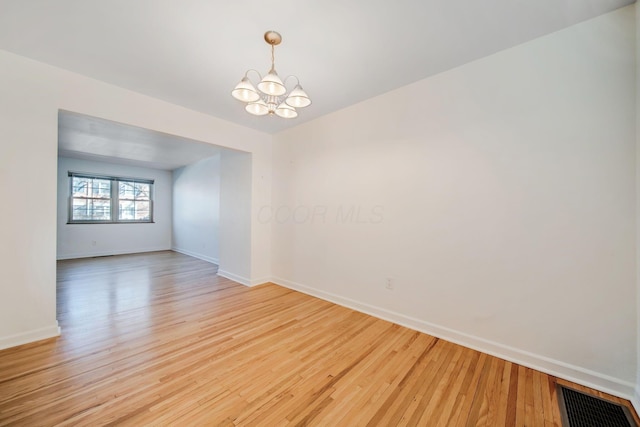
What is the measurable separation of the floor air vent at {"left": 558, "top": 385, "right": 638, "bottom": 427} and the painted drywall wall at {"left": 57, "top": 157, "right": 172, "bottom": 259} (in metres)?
8.83

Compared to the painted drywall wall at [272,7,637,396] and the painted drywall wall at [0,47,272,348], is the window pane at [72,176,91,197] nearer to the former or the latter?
the painted drywall wall at [0,47,272,348]

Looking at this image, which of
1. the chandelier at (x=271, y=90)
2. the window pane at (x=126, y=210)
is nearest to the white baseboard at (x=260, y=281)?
the chandelier at (x=271, y=90)

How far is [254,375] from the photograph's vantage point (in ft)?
5.92

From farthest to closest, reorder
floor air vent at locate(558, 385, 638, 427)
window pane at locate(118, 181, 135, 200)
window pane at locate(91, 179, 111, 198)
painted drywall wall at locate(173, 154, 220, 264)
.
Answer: window pane at locate(118, 181, 135, 200), window pane at locate(91, 179, 111, 198), painted drywall wall at locate(173, 154, 220, 264), floor air vent at locate(558, 385, 638, 427)

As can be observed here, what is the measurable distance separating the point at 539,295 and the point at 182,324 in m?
3.41

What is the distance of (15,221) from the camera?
2172 mm

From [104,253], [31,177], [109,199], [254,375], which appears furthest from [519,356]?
[109,199]

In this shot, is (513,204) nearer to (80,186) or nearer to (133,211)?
(133,211)

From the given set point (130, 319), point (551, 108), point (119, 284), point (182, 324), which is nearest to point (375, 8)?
point (551, 108)

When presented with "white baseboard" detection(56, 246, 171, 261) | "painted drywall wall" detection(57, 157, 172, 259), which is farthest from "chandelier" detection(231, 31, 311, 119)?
"white baseboard" detection(56, 246, 171, 261)

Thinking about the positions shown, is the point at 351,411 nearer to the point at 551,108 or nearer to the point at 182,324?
the point at 182,324

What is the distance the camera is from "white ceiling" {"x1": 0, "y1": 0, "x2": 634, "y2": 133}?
5.41 ft

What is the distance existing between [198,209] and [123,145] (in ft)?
7.30

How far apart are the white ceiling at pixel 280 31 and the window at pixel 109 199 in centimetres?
541
